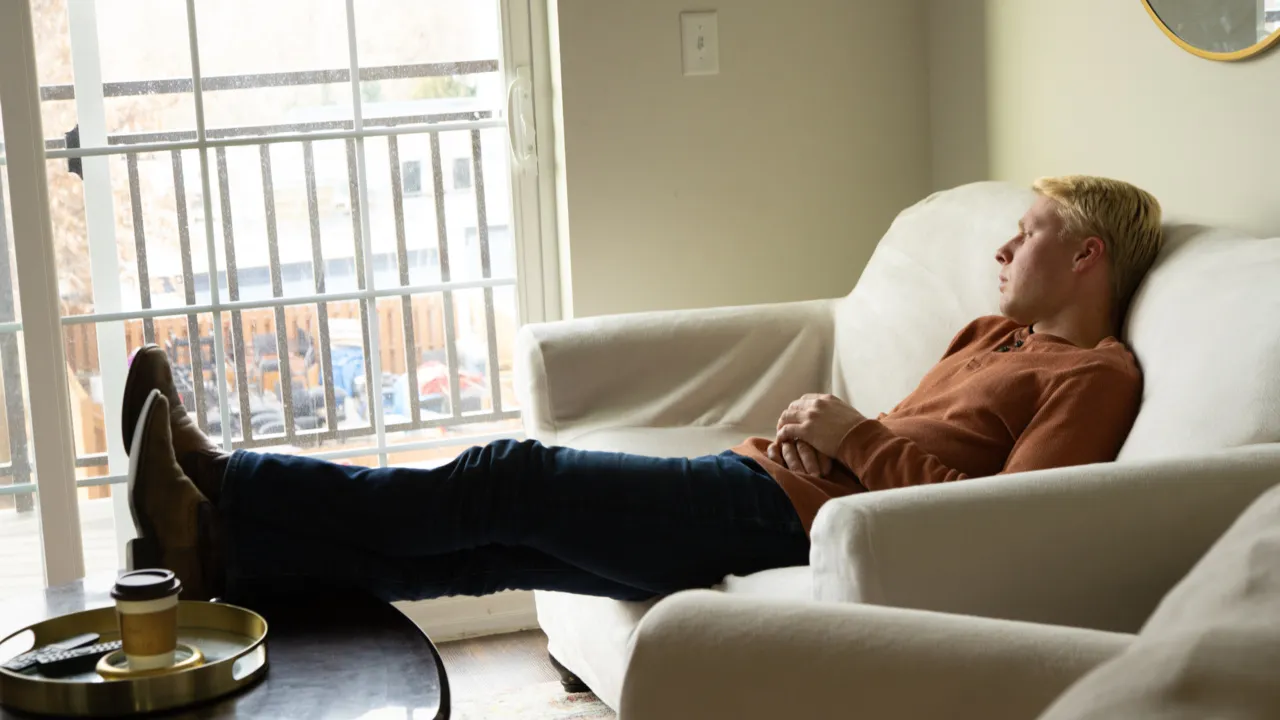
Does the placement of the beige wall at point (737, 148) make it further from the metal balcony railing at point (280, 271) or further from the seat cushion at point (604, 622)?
the seat cushion at point (604, 622)

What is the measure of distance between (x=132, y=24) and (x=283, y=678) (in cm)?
184

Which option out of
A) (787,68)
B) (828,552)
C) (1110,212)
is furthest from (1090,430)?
(787,68)

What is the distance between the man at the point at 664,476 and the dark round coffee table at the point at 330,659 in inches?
4.0

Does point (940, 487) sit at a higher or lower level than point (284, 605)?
higher

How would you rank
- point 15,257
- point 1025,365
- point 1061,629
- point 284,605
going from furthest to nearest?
point 15,257
point 1025,365
point 284,605
point 1061,629

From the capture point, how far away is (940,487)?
1.26 m

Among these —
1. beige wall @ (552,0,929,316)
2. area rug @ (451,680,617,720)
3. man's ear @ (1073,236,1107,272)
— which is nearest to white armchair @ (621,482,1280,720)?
man's ear @ (1073,236,1107,272)

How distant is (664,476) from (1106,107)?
1168 millimetres

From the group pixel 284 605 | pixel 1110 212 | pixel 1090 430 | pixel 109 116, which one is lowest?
pixel 284 605

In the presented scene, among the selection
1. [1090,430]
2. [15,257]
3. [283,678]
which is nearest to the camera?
[283,678]

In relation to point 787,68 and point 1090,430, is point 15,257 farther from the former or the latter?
point 1090,430

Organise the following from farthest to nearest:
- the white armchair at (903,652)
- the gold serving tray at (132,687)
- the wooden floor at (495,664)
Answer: the wooden floor at (495,664), the gold serving tray at (132,687), the white armchair at (903,652)

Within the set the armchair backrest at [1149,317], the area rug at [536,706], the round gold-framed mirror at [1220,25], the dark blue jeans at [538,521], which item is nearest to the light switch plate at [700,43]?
the armchair backrest at [1149,317]

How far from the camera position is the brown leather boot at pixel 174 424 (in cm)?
157
